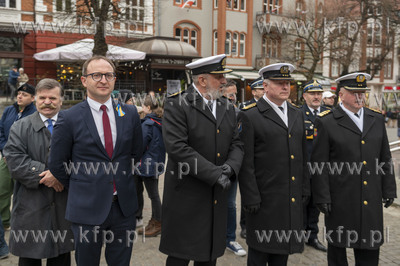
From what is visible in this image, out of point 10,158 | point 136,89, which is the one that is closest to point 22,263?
point 10,158

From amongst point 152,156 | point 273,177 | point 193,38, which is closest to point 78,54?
point 152,156

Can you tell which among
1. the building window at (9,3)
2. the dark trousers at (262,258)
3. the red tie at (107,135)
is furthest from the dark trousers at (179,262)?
the building window at (9,3)

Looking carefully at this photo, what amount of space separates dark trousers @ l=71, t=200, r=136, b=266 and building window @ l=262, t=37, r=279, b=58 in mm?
31678

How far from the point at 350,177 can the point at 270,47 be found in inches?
1226

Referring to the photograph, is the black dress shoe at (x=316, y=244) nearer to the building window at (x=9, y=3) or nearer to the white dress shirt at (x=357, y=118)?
the white dress shirt at (x=357, y=118)

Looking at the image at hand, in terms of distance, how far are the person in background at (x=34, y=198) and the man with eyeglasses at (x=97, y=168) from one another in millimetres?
269

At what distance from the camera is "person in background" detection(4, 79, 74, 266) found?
3553 millimetres

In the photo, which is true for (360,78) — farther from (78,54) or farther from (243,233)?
(78,54)

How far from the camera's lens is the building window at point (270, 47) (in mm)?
33719

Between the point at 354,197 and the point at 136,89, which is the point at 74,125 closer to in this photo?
the point at 354,197

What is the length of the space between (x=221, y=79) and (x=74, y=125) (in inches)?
52.3

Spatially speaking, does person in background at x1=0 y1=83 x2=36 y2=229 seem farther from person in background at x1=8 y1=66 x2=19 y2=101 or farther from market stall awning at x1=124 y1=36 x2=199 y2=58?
market stall awning at x1=124 y1=36 x2=199 y2=58

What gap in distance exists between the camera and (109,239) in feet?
11.2

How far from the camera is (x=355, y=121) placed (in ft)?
13.6
